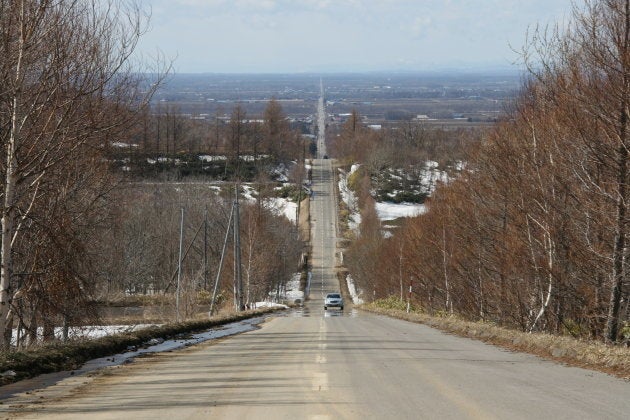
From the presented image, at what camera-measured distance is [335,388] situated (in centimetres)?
1049

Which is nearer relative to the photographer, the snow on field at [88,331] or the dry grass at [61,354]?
the dry grass at [61,354]

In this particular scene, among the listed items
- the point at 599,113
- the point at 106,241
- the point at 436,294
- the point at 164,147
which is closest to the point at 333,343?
the point at 599,113

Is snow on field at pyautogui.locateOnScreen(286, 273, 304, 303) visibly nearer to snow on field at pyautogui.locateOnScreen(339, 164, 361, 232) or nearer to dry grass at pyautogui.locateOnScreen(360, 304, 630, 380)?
snow on field at pyautogui.locateOnScreen(339, 164, 361, 232)

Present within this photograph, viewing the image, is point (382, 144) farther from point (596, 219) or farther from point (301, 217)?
point (596, 219)

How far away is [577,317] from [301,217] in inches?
4020

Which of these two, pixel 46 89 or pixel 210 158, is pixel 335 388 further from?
pixel 210 158

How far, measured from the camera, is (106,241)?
40375 mm

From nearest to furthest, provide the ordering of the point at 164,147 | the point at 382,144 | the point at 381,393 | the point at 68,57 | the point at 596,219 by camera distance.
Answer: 1. the point at 381,393
2. the point at 68,57
3. the point at 596,219
4. the point at 164,147
5. the point at 382,144

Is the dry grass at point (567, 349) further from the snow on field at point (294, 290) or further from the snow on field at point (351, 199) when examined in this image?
the snow on field at point (351, 199)

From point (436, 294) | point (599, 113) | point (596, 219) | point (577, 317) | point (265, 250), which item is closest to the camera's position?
point (599, 113)

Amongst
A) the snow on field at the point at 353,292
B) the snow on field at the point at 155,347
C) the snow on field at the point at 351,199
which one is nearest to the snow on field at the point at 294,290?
the snow on field at the point at 353,292

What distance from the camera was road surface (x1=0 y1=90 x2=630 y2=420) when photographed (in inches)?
340

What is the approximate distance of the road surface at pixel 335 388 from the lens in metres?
8.62

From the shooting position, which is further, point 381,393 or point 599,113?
point 599,113
